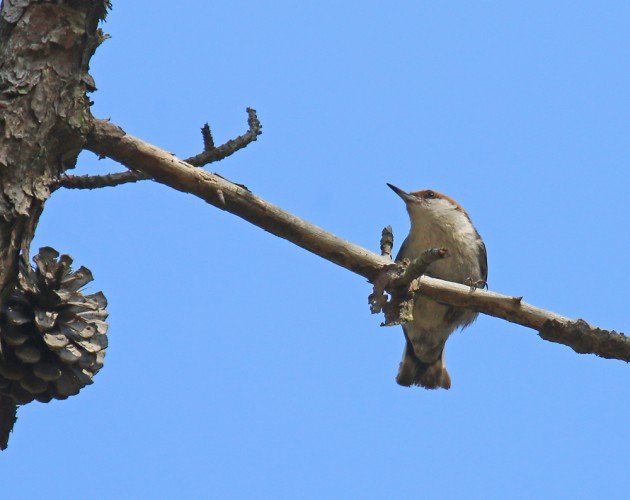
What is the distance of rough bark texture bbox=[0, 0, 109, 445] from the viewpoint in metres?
2.14

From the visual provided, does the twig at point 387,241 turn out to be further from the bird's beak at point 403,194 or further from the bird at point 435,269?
the bird's beak at point 403,194

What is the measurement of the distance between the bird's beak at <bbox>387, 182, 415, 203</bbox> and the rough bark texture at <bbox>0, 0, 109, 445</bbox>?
4414 mm

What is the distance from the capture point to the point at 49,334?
2.37 metres

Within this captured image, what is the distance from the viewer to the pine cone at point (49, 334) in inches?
91.5

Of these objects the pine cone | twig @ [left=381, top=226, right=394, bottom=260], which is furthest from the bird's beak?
the pine cone

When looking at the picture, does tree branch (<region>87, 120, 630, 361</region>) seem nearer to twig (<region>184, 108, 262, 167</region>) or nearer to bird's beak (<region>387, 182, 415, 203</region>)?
twig (<region>184, 108, 262, 167</region>)

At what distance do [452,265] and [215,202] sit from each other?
368 cm

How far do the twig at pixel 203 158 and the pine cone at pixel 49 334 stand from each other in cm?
39

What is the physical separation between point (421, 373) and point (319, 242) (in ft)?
13.1

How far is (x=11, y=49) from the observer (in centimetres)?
226

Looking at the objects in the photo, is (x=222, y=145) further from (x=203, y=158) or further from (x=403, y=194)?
(x=403, y=194)

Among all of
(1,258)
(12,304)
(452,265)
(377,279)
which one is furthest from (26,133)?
(452,265)

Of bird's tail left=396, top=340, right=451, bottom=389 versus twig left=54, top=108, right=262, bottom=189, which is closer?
twig left=54, top=108, right=262, bottom=189

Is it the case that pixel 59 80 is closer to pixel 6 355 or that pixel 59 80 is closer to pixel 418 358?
pixel 6 355
